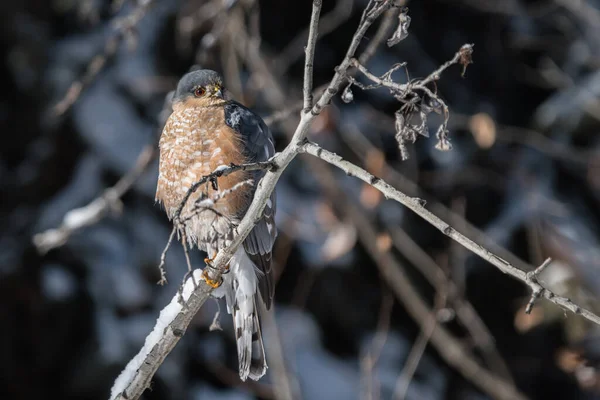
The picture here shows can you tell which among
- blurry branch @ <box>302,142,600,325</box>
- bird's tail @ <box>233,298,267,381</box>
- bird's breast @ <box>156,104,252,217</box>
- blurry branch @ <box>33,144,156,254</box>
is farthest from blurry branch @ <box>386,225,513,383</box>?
blurry branch @ <box>302,142,600,325</box>

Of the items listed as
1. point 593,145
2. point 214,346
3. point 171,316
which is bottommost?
point 171,316

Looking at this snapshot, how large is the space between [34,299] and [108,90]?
1.62m

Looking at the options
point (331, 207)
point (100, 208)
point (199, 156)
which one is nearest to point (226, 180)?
point (199, 156)

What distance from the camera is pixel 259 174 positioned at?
2.72 m

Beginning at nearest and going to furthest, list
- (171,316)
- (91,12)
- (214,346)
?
1. (171,316)
2. (91,12)
3. (214,346)

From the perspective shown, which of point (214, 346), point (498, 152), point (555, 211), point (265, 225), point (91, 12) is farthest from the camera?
point (498, 152)

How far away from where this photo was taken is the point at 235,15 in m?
4.45

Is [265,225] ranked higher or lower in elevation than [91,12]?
lower

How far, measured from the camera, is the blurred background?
445cm

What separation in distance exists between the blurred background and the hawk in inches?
52.4

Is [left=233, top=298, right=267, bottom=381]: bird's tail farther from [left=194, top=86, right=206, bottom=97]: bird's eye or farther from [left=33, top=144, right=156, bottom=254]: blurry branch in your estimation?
[left=33, top=144, right=156, bottom=254]: blurry branch

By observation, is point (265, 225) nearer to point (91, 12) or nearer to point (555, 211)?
point (91, 12)

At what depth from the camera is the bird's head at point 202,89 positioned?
2719 millimetres

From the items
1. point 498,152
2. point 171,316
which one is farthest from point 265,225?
point 498,152
